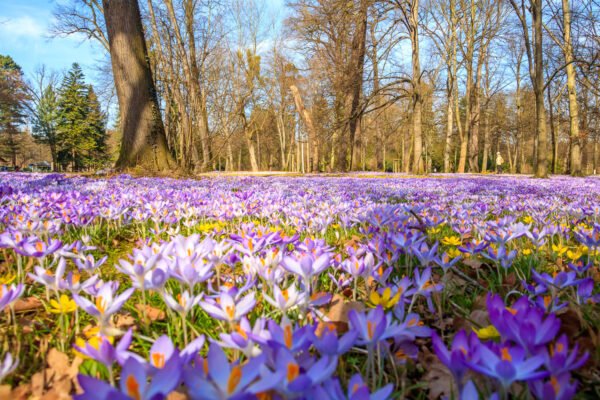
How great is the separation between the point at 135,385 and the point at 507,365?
24.8 inches

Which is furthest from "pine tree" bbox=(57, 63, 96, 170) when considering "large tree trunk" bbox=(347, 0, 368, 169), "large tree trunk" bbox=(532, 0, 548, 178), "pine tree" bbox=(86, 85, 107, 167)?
"large tree trunk" bbox=(532, 0, 548, 178)

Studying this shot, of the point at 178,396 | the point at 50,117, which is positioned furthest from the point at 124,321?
the point at 50,117

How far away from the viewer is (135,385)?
0.50 metres

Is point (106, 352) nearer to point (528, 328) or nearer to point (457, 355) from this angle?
point (457, 355)

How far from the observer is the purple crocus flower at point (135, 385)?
0.44 meters

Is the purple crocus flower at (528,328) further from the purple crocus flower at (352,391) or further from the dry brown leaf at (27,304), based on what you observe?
the dry brown leaf at (27,304)

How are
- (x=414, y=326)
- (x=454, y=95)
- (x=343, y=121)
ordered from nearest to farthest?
(x=414, y=326) → (x=343, y=121) → (x=454, y=95)

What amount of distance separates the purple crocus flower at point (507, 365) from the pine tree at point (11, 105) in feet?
116

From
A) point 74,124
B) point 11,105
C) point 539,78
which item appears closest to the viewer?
point 539,78

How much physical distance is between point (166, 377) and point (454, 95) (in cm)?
2949

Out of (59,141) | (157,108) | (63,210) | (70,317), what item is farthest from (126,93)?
(59,141)

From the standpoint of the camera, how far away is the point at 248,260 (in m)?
1.17

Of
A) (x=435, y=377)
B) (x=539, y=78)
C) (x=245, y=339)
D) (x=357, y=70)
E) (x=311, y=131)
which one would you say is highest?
(x=357, y=70)

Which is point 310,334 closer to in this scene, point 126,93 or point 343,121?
point 126,93
